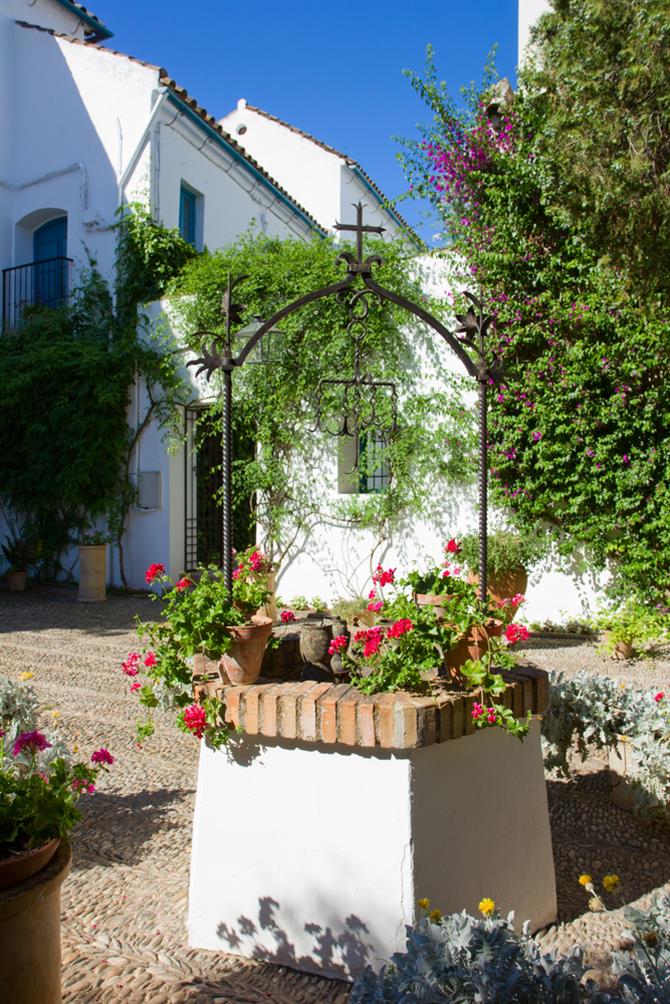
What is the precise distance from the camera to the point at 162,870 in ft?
9.91

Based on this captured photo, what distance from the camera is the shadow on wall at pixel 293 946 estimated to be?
2.26m

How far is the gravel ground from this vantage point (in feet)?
7.47

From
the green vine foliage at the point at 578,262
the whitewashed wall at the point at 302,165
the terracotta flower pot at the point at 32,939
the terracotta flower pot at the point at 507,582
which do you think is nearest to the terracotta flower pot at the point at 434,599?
the terracotta flower pot at the point at 32,939

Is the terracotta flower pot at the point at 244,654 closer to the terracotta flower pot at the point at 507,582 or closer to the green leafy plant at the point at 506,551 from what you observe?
the green leafy plant at the point at 506,551

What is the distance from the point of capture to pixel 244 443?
431 inches

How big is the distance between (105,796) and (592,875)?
2.29 m

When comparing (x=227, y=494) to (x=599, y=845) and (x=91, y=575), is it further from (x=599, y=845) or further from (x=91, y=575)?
(x=91, y=575)

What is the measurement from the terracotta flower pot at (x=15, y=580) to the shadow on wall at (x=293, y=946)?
30.0 ft

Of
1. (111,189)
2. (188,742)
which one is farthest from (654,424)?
(111,189)

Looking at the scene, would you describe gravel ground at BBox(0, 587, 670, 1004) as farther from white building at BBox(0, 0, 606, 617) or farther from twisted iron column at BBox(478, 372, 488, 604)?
white building at BBox(0, 0, 606, 617)

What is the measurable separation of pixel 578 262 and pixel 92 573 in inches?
276

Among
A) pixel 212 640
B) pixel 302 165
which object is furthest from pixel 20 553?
pixel 302 165

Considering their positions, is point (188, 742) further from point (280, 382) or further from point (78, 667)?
point (280, 382)

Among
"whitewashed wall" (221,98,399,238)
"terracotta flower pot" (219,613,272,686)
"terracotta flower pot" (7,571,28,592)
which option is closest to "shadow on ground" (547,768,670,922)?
"terracotta flower pot" (219,613,272,686)
